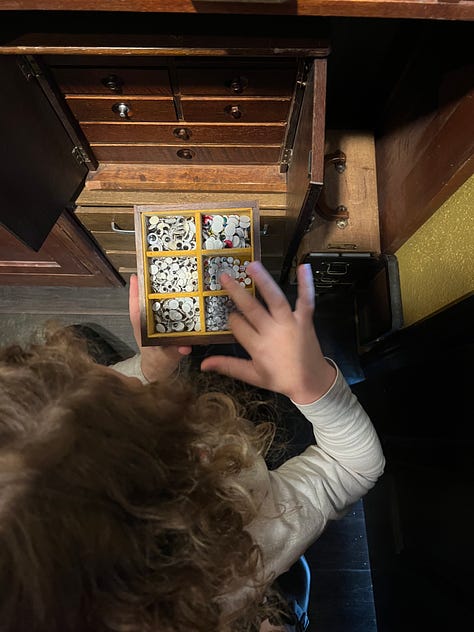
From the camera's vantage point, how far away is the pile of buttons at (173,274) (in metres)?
0.85

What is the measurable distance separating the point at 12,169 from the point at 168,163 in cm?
34

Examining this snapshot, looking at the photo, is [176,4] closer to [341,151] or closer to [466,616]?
[341,151]

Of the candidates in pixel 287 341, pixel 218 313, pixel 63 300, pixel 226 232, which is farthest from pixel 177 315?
pixel 63 300

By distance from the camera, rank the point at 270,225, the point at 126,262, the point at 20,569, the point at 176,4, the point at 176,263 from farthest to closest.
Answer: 1. the point at 126,262
2. the point at 270,225
3. the point at 176,263
4. the point at 176,4
5. the point at 20,569

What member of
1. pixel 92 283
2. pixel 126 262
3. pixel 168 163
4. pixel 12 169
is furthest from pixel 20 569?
pixel 92 283

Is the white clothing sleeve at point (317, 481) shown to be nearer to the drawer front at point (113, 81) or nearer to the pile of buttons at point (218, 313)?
the pile of buttons at point (218, 313)

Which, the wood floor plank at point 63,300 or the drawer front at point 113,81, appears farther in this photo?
the wood floor plank at point 63,300

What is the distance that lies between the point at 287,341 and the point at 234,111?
16.0 inches

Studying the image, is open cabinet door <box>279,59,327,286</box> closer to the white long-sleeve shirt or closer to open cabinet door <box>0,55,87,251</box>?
the white long-sleeve shirt

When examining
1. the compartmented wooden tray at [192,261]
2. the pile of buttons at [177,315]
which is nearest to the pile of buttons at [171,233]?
the compartmented wooden tray at [192,261]

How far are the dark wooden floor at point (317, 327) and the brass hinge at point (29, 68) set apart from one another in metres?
0.74

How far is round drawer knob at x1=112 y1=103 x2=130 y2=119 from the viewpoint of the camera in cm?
72

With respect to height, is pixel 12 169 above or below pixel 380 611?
above

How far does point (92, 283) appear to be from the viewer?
1295 millimetres
